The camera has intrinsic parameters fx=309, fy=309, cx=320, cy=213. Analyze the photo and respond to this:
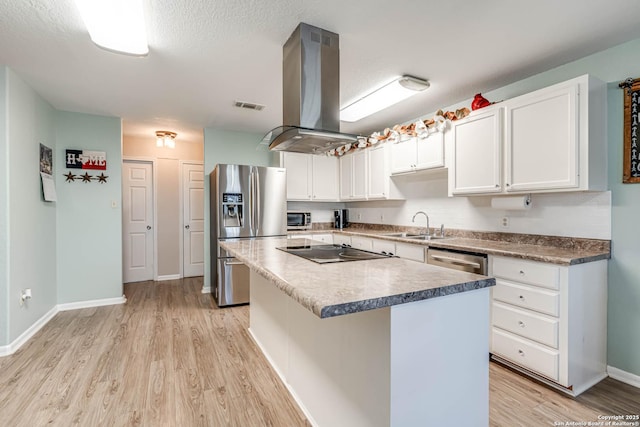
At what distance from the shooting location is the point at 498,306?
2.35 metres

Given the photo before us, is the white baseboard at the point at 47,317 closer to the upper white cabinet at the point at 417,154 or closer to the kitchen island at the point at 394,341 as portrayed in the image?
the kitchen island at the point at 394,341

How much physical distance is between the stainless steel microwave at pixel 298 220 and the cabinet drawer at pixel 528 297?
2.82 m

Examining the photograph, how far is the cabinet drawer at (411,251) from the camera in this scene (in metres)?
3.05

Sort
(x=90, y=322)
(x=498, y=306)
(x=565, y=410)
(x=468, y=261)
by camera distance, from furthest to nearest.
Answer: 1. (x=90, y=322)
2. (x=468, y=261)
3. (x=498, y=306)
4. (x=565, y=410)

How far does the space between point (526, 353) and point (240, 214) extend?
10.5 ft

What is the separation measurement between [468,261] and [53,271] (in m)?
4.43

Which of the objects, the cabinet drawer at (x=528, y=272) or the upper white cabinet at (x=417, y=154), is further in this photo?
the upper white cabinet at (x=417, y=154)

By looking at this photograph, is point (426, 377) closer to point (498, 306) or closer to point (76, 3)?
point (498, 306)

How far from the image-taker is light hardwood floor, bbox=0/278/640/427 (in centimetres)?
181

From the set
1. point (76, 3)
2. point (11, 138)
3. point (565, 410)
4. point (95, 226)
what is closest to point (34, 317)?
point (95, 226)

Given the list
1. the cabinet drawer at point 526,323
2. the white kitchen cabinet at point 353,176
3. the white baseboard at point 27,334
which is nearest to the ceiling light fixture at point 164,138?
the white baseboard at point 27,334

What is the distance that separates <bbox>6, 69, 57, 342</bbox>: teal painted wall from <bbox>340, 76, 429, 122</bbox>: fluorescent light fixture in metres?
3.07

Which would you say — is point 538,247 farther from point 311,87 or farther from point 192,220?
point 192,220

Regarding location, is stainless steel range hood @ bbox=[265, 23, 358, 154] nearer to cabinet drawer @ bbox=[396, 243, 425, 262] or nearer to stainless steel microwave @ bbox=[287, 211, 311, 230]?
cabinet drawer @ bbox=[396, 243, 425, 262]
